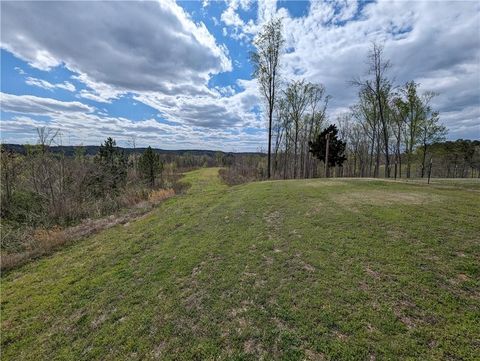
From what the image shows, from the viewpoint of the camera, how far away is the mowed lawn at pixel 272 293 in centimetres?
309

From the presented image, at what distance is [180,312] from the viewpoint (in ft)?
13.4

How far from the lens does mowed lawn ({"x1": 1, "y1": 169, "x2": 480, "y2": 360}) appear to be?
3094 mm

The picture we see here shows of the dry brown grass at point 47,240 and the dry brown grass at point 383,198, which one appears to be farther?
the dry brown grass at point 383,198

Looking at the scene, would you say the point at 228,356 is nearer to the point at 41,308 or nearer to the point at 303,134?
the point at 41,308

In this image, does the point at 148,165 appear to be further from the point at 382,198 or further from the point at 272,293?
the point at 272,293

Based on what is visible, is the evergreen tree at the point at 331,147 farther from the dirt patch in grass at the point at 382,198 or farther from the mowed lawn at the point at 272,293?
the mowed lawn at the point at 272,293

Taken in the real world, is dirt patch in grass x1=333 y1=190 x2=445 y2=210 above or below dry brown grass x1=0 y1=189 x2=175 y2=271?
above

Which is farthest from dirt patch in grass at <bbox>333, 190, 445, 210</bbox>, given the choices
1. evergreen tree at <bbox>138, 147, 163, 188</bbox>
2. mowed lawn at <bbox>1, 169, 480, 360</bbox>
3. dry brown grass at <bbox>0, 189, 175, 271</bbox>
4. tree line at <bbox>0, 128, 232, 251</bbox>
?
evergreen tree at <bbox>138, 147, 163, 188</bbox>

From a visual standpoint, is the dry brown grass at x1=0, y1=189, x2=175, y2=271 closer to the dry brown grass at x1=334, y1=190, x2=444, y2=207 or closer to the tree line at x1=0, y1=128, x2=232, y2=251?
the tree line at x1=0, y1=128, x2=232, y2=251

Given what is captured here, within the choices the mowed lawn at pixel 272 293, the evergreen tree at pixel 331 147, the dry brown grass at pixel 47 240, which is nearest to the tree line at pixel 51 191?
the dry brown grass at pixel 47 240

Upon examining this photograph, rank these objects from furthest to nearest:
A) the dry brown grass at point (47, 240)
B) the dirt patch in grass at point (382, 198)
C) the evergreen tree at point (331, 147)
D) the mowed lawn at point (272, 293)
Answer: the evergreen tree at point (331, 147), the dirt patch in grass at point (382, 198), the dry brown grass at point (47, 240), the mowed lawn at point (272, 293)

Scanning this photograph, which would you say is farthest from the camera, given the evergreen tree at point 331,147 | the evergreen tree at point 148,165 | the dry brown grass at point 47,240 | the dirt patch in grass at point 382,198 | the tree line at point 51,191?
the evergreen tree at point 331,147

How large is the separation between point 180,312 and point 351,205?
699 cm

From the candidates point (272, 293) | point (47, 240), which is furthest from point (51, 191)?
point (272, 293)
